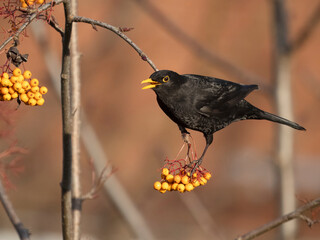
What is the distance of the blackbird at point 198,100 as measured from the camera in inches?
122

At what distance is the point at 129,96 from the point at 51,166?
2.30 meters

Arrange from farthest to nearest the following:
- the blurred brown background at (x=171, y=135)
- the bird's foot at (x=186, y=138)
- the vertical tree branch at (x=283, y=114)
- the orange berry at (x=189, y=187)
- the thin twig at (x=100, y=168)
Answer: the blurred brown background at (x=171, y=135) → the vertical tree branch at (x=283, y=114) → the thin twig at (x=100, y=168) → the bird's foot at (x=186, y=138) → the orange berry at (x=189, y=187)

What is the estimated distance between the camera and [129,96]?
39.6 feet

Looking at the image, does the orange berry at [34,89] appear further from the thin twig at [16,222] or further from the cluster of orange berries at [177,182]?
the thin twig at [16,222]

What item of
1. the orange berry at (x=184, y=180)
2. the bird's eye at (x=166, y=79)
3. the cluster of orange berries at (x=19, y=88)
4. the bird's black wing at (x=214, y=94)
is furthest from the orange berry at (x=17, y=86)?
the bird's black wing at (x=214, y=94)

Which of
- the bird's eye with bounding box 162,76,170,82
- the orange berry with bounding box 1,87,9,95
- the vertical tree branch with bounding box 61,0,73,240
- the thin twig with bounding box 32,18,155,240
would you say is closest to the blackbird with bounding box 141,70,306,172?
the bird's eye with bounding box 162,76,170,82

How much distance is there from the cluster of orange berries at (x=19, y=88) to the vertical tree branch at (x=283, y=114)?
3.45 metres

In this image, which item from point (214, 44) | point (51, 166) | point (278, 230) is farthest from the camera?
point (51, 166)

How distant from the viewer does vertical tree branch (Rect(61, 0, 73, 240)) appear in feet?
7.15

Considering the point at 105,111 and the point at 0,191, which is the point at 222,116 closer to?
the point at 0,191

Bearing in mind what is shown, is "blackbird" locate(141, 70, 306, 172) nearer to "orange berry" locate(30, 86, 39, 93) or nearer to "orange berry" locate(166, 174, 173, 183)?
"orange berry" locate(166, 174, 173, 183)

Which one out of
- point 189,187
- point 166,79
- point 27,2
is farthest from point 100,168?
point 27,2

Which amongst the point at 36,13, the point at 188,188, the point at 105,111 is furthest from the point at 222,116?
the point at 105,111

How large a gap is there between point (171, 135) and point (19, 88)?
8810 mm
